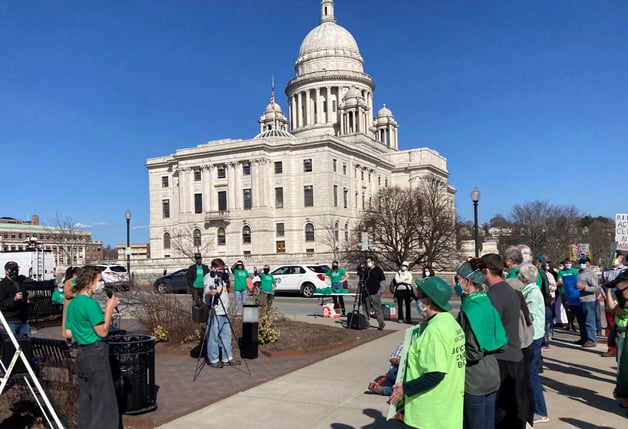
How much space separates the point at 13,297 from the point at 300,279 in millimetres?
21424

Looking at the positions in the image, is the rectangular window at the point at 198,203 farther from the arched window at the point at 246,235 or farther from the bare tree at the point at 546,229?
the bare tree at the point at 546,229

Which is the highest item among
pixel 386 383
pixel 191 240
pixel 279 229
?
pixel 279 229

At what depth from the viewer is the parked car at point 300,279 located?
28984mm

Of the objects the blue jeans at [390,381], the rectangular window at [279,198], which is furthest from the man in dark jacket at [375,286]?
the rectangular window at [279,198]

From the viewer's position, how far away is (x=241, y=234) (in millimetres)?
76938

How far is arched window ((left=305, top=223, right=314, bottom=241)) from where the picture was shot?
75.1m

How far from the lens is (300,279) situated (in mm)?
29453

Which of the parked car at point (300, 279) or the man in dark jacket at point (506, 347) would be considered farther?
the parked car at point (300, 279)

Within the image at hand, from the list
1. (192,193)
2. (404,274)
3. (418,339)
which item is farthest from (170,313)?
(192,193)

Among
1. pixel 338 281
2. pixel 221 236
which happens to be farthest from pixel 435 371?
pixel 221 236

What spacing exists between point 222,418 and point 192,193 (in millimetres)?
76097

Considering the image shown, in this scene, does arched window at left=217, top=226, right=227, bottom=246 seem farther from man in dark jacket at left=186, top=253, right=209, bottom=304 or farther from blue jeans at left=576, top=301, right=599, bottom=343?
blue jeans at left=576, top=301, right=599, bottom=343

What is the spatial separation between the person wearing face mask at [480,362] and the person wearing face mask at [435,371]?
14.8 inches

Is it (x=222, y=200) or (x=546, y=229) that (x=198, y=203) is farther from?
(x=546, y=229)
